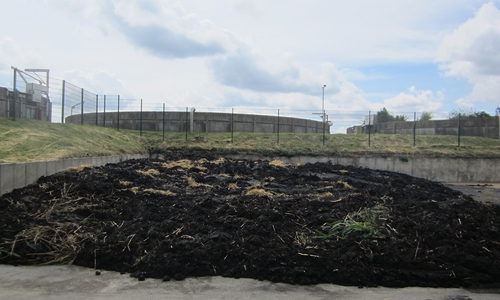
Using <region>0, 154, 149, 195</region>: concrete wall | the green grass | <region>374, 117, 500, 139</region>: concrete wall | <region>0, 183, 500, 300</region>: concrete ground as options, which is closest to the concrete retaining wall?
<region>374, 117, 500, 139</region>: concrete wall

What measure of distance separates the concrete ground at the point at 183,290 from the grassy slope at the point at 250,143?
298 inches

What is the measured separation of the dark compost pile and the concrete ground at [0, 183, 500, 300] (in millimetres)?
146

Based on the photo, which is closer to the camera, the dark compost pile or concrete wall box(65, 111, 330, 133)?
the dark compost pile

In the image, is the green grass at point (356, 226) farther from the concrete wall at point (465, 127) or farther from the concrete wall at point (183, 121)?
the concrete wall at point (465, 127)

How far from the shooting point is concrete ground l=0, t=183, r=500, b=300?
13.4 ft

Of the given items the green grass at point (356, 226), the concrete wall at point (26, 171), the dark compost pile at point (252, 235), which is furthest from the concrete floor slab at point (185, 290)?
the concrete wall at point (26, 171)

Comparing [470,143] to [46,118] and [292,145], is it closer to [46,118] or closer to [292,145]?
[292,145]

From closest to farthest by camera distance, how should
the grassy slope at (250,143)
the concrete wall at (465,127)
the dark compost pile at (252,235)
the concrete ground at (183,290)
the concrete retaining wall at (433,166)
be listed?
the concrete ground at (183,290) → the dark compost pile at (252,235) → the grassy slope at (250,143) → the concrete retaining wall at (433,166) → the concrete wall at (465,127)

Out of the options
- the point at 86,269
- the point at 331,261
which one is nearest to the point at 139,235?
A: the point at 86,269

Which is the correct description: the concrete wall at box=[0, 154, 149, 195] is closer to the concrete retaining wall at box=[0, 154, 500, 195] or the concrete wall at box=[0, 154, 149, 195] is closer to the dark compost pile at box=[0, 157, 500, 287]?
the dark compost pile at box=[0, 157, 500, 287]

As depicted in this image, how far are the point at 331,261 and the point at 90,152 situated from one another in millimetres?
10091

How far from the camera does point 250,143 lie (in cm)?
2022

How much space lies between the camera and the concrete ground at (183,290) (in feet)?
13.4

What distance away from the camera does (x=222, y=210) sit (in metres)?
6.74
